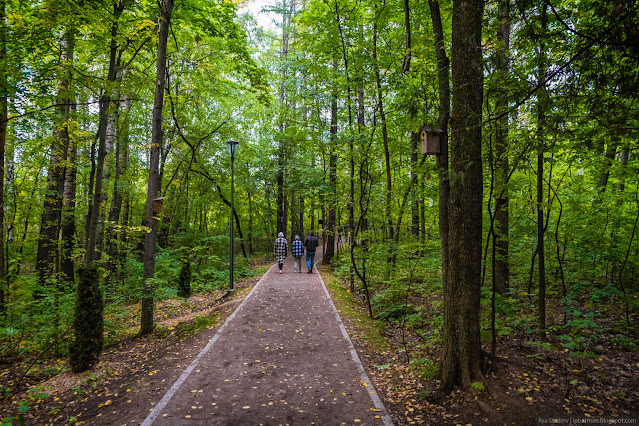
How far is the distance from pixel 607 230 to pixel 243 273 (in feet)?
45.2

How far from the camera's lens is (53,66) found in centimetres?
595

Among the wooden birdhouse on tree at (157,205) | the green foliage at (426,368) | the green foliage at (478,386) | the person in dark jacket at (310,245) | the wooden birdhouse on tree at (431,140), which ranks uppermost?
the wooden birdhouse on tree at (431,140)

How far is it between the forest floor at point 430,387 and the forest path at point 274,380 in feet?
0.93

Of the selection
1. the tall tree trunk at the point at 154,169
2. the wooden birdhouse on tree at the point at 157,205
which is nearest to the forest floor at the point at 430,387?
the tall tree trunk at the point at 154,169

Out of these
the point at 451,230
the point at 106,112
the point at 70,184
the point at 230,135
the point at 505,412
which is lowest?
the point at 505,412

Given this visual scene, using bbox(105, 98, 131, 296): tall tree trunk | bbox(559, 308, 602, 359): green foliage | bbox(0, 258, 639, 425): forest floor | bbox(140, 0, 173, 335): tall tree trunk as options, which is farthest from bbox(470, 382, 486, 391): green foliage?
bbox(105, 98, 131, 296): tall tree trunk

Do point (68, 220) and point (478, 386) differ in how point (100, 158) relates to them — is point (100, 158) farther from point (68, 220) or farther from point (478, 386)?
point (478, 386)

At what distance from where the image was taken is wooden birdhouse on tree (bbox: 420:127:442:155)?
4.44 meters

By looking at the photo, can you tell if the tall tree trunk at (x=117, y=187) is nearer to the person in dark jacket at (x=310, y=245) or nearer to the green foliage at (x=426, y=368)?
the person in dark jacket at (x=310, y=245)

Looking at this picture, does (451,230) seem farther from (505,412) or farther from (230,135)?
(230,135)

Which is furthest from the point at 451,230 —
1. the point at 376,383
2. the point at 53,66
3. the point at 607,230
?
the point at 53,66

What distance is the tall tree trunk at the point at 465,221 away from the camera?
3.96 metres

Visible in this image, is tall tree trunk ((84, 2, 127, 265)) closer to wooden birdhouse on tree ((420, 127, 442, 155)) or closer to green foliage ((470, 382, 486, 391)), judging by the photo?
wooden birdhouse on tree ((420, 127, 442, 155))

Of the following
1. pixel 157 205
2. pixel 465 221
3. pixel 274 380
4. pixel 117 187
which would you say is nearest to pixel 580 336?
pixel 465 221
